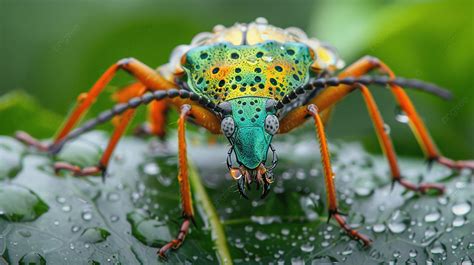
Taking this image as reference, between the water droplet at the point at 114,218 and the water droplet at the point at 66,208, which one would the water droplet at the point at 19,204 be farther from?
the water droplet at the point at 114,218

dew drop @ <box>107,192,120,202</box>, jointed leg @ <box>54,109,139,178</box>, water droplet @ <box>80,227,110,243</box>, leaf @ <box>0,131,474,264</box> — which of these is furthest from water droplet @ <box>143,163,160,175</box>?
water droplet @ <box>80,227,110,243</box>

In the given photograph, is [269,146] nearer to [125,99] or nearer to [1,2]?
[125,99]

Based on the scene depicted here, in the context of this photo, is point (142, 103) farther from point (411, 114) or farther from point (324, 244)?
point (411, 114)

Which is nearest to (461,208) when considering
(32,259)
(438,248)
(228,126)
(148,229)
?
(438,248)

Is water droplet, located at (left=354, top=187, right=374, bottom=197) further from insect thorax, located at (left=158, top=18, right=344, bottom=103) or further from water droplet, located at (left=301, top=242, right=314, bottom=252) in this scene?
insect thorax, located at (left=158, top=18, right=344, bottom=103)

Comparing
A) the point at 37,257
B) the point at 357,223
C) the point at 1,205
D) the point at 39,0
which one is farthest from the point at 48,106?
the point at 357,223

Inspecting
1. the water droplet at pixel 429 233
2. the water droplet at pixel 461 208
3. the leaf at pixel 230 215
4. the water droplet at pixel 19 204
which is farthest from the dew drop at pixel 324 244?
the water droplet at pixel 19 204
